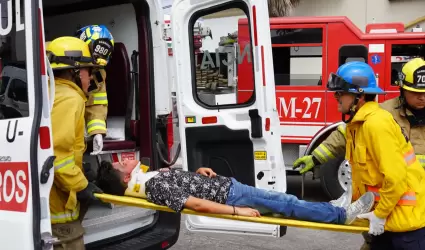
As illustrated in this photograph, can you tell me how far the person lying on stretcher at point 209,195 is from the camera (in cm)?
346

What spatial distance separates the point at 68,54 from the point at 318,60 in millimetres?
4484

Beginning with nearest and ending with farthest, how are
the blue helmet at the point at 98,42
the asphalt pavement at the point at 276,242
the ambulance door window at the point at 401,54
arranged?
the blue helmet at the point at 98,42
the asphalt pavement at the point at 276,242
the ambulance door window at the point at 401,54

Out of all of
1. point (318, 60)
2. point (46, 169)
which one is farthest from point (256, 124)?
point (318, 60)

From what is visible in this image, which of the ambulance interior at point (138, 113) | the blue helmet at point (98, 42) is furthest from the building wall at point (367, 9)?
the blue helmet at point (98, 42)

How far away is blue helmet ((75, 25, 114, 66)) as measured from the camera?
407 centimetres

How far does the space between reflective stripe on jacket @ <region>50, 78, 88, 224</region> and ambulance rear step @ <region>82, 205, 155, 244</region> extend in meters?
0.47

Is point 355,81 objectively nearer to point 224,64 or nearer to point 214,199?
point 214,199

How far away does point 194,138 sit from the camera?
476 cm

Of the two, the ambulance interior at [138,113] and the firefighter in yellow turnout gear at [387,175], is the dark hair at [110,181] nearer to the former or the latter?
the ambulance interior at [138,113]

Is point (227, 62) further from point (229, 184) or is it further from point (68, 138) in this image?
point (68, 138)

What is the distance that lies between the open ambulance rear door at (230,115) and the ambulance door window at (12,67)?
169cm

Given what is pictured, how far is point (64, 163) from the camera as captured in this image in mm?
3217

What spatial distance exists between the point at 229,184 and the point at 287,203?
18.6 inches

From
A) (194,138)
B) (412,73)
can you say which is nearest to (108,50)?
(194,138)
